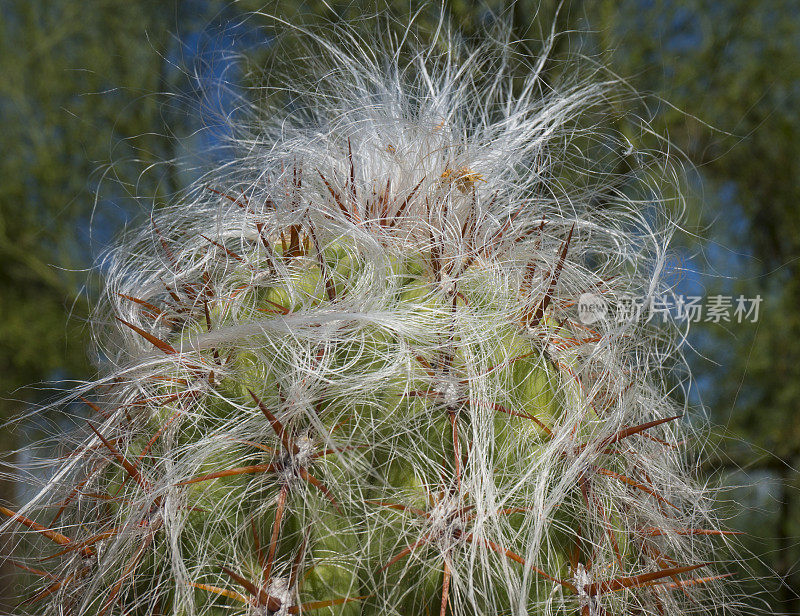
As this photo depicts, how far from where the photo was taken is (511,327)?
684 millimetres

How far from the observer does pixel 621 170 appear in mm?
1626

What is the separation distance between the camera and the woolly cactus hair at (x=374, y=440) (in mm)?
564

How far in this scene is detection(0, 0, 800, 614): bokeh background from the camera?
5.03 feet

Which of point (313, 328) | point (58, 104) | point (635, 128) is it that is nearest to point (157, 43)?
point (58, 104)

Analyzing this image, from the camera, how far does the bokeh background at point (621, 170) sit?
153cm

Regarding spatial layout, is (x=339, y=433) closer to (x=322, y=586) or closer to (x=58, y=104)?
(x=322, y=586)

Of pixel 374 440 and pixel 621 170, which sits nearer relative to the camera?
pixel 374 440

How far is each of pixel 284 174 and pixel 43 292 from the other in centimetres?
170

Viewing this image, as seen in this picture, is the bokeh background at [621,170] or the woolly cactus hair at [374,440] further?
the bokeh background at [621,170]

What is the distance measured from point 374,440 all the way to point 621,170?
1278 millimetres

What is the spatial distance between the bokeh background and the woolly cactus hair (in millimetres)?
703

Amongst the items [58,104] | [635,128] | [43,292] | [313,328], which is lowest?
[43,292]

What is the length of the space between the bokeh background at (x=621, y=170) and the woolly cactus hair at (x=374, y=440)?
70 cm

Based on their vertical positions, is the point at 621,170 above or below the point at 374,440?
below
